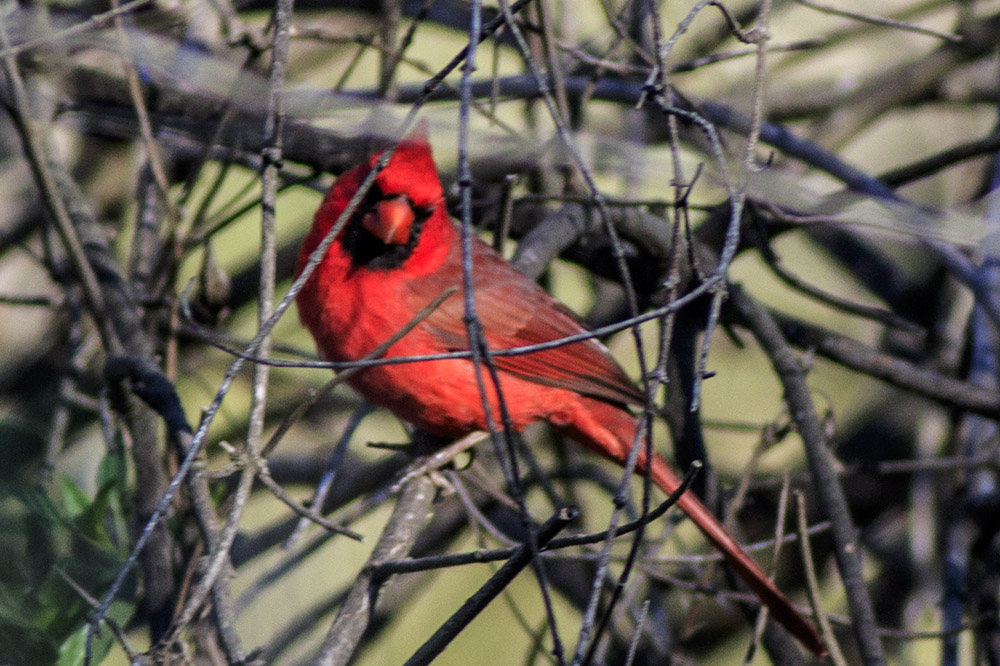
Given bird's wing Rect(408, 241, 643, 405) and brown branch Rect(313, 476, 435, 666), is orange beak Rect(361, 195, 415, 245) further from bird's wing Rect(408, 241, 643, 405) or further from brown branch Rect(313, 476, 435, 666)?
brown branch Rect(313, 476, 435, 666)

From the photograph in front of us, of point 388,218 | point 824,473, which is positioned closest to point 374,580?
point 388,218

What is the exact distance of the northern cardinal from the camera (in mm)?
2346

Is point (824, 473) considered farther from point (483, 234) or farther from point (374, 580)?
point (483, 234)

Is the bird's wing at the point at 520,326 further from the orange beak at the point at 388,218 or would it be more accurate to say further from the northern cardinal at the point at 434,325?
the orange beak at the point at 388,218

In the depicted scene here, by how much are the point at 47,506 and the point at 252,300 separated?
1.57m

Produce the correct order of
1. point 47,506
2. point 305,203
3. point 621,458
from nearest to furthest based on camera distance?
1. point 47,506
2. point 621,458
3. point 305,203

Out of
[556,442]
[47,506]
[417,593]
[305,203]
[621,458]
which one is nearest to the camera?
[47,506]

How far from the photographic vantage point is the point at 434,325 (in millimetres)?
2596

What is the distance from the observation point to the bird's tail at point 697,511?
2.36 m

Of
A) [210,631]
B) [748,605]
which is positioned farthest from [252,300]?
[748,605]

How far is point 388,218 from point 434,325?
1.27 ft

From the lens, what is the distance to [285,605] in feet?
10.4

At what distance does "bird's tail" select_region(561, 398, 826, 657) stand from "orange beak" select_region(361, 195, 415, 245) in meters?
0.79

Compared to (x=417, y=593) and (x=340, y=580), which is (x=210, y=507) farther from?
(x=340, y=580)
